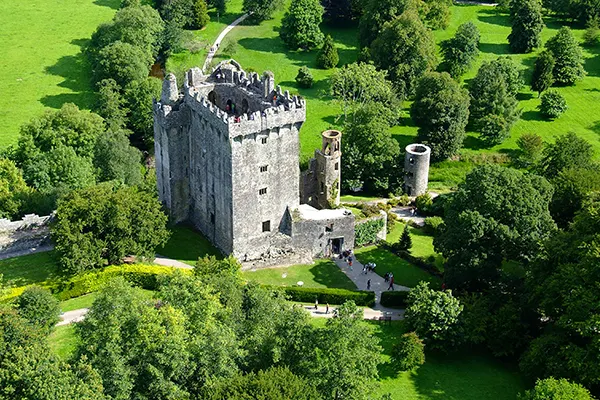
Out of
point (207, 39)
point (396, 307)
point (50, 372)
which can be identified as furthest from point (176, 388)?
point (207, 39)

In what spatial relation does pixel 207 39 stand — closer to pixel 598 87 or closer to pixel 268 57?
pixel 268 57

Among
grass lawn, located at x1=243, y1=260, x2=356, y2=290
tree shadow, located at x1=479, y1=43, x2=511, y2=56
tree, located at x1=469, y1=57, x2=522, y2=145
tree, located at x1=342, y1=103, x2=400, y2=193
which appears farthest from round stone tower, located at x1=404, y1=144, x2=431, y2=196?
tree shadow, located at x1=479, y1=43, x2=511, y2=56

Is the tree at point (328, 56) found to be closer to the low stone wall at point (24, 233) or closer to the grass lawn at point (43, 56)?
the grass lawn at point (43, 56)

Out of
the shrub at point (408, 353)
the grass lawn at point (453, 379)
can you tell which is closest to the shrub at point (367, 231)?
the grass lawn at point (453, 379)

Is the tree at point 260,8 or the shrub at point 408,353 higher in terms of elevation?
the tree at point 260,8

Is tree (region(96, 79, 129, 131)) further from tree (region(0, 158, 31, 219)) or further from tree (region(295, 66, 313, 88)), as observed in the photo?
tree (region(295, 66, 313, 88))
